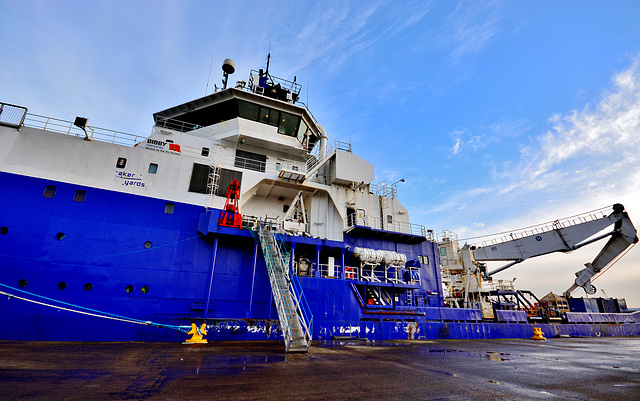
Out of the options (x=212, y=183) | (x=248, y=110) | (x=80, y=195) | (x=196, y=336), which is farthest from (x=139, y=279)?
(x=248, y=110)

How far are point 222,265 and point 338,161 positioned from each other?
805 centimetres

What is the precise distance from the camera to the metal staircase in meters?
7.94

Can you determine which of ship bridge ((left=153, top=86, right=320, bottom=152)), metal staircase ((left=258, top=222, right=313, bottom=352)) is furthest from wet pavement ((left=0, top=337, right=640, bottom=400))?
ship bridge ((left=153, top=86, right=320, bottom=152))

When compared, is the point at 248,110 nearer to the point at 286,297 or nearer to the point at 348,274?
the point at 348,274

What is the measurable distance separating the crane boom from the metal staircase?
1812 cm

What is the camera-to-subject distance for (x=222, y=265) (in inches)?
468

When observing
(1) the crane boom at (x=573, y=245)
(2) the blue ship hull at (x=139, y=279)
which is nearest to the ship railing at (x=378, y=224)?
(2) the blue ship hull at (x=139, y=279)

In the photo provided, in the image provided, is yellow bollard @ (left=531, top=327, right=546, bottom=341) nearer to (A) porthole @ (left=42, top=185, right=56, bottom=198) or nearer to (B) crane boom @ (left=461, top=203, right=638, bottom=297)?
(B) crane boom @ (left=461, top=203, right=638, bottom=297)

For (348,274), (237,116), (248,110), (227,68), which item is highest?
(227,68)

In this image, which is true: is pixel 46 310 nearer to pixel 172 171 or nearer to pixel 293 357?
pixel 172 171

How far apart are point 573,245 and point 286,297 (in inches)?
819

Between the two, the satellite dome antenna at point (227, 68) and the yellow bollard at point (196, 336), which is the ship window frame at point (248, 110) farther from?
the yellow bollard at point (196, 336)

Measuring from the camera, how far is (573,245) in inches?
769

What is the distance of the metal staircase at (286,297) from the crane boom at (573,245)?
18119 mm
